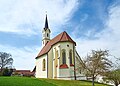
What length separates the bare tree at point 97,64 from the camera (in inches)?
1188

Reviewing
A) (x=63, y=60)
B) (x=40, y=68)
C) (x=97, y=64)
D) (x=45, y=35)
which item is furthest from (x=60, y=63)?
(x=45, y=35)

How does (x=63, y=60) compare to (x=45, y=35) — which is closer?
(x=63, y=60)

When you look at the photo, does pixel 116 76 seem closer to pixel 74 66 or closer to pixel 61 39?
pixel 74 66

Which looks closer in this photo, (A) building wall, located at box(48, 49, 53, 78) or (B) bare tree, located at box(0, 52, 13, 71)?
(A) building wall, located at box(48, 49, 53, 78)

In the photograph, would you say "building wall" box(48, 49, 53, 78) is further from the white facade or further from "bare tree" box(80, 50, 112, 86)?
"bare tree" box(80, 50, 112, 86)

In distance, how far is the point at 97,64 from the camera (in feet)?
99.0

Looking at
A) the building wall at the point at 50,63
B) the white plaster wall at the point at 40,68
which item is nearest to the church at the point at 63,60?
the building wall at the point at 50,63

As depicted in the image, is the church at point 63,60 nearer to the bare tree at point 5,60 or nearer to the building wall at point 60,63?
the building wall at point 60,63

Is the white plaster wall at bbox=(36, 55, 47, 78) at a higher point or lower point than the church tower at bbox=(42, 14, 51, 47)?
lower

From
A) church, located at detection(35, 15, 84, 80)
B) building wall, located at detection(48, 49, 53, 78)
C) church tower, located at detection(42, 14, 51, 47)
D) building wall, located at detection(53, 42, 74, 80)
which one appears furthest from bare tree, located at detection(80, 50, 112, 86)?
church tower, located at detection(42, 14, 51, 47)

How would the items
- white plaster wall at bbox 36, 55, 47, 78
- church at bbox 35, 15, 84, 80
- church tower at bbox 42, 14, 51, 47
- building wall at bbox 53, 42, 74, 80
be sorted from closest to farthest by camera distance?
building wall at bbox 53, 42, 74, 80
church at bbox 35, 15, 84, 80
white plaster wall at bbox 36, 55, 47, 78
church tower at bbox 42, 14, 51, 47

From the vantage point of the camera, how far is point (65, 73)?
4644 centimetres

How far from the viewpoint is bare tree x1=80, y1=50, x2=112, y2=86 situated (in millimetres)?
30188

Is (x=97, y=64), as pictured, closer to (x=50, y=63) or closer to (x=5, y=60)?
(x=50, y=63)
